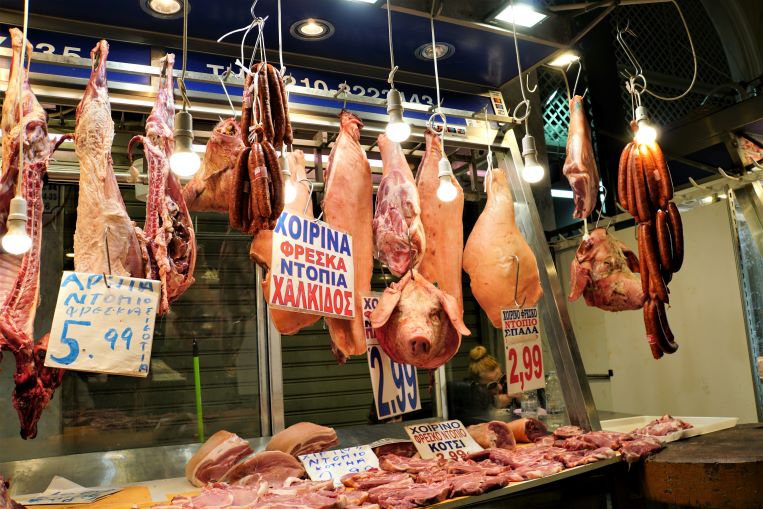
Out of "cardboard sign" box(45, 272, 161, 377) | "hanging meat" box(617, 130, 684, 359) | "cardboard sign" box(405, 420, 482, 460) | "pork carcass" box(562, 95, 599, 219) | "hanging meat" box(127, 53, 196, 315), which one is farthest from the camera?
"pork carcass" box(562, 95, 599, 219)

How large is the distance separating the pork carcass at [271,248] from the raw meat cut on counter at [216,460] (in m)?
0.69

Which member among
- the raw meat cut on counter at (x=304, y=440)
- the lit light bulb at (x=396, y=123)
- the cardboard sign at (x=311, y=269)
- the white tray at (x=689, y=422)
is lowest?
the white tray at (x=689, y=422)

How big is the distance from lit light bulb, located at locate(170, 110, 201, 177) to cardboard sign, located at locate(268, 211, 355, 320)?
587 mm

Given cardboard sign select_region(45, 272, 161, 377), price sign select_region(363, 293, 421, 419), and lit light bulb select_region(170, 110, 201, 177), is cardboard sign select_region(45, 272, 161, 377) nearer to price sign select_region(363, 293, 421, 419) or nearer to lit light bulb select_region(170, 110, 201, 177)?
lit light bulb select_region(170, 110, 201, 177)

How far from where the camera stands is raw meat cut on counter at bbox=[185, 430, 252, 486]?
329cm

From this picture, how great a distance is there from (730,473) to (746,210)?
3612mm

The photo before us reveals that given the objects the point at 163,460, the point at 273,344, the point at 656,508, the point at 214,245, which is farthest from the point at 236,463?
the point at 214,245

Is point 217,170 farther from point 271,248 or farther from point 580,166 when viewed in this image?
point 580,166

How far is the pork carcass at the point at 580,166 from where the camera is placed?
173 inches

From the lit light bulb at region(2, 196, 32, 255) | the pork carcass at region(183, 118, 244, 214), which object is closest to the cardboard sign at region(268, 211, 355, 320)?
the pork carcass at region(183, 118, 244, 214)

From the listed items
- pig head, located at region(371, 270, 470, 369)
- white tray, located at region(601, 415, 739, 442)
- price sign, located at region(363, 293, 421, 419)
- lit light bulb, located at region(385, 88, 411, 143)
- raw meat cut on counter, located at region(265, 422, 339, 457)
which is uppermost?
lit light bulb, located at region(385, 88, 411, 143)

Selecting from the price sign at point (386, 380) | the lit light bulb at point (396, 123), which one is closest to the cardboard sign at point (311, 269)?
the price sign at point (386, 380)

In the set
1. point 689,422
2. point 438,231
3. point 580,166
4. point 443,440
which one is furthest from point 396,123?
point 689,422

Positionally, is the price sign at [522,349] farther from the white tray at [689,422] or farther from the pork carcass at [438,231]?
the white tray at [689,422]
